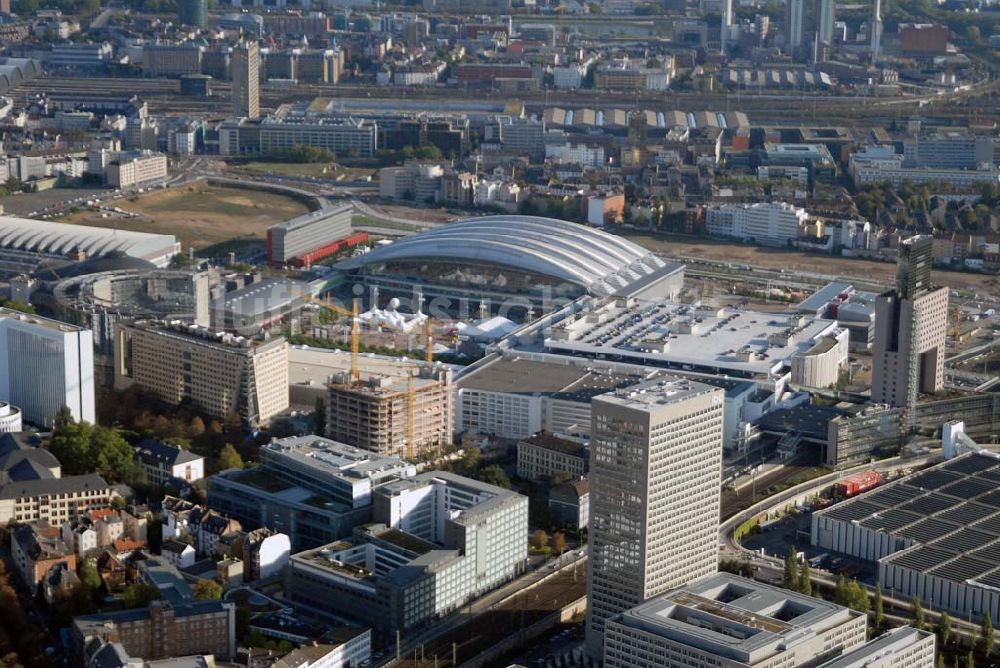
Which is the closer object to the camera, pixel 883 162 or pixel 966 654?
pixel 966 654

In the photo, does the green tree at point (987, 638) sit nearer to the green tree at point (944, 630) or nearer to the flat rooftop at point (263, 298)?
the green tree at point (944, 630)

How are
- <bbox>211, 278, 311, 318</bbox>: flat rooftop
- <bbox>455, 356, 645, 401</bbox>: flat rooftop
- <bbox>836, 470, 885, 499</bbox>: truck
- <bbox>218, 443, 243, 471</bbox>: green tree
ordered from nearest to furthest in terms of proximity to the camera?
<bbox>218, 443, 243, 471</bbox>: green tree < <bbox>836, 470, 885, 499</bbox>: truck < <bbox>455, 356, 645, 401</bbox>: flat rooftop < <bbox>211, 278, 311, 318</bbox>: flat rooftop

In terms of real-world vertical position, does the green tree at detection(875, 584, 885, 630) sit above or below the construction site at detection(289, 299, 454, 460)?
below

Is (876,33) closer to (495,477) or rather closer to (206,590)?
(495,477)

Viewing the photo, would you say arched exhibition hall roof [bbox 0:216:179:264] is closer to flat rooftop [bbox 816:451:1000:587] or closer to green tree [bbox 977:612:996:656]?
flat rooftop [bbox 816:451:1000:587]

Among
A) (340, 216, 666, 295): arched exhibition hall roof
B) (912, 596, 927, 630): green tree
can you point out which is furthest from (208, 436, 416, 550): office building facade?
(340, 216, 666, 295): arched exhibition hall roof

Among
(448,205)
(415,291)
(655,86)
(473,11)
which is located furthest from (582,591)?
(473,11)

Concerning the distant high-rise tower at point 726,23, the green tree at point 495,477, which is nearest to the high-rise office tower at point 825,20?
the distant high-rise tower at point 726,23

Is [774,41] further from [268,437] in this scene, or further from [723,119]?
[268,437]
